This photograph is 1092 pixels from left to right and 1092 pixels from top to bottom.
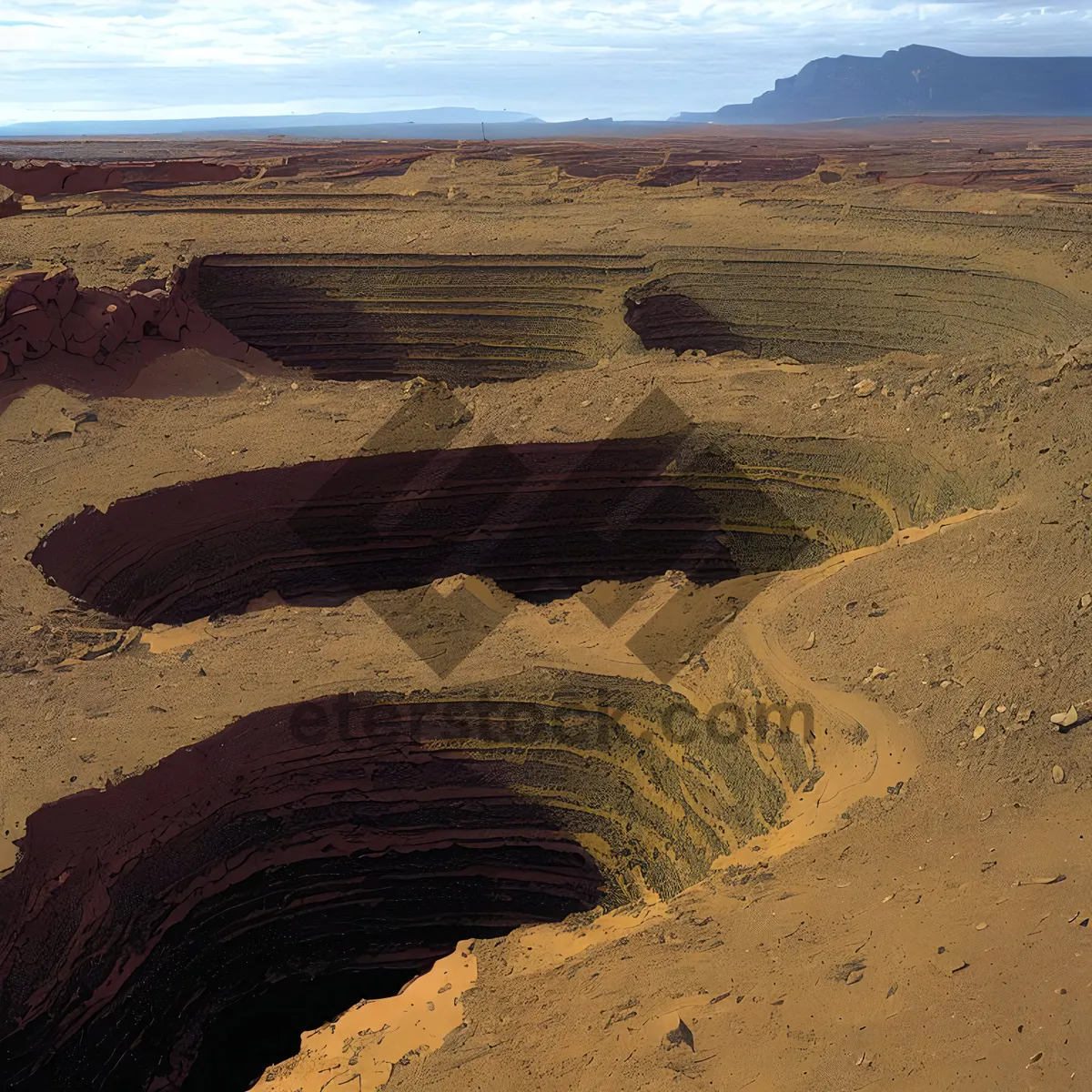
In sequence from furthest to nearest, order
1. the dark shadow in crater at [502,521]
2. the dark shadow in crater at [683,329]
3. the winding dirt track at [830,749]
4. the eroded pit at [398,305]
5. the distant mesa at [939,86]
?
the distant mesa at [939,86] < the dark shadow in crater at [683,329] < the eroded pit at [398,305] < the dark shadow in crater at [502,521] < the winding dirt track at [830,749]

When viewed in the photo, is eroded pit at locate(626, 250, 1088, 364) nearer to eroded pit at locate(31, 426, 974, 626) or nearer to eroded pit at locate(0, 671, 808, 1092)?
eroded pit at locate(31, 426, 974, 626)

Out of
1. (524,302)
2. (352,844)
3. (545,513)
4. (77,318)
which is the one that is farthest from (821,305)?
(352,844)

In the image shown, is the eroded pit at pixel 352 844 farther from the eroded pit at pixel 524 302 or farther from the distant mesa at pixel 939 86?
the distant mesa at pixel 939 86

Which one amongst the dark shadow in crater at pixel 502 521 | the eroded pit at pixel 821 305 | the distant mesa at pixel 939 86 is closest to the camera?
the dark shadow in crater at pixel 502 521

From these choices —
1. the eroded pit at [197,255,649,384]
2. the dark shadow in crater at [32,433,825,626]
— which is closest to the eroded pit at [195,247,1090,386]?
the eroded pit at [197,255,649,384]

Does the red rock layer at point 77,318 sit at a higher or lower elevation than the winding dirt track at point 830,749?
higher

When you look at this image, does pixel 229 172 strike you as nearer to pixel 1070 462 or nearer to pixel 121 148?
pixel 1070 462

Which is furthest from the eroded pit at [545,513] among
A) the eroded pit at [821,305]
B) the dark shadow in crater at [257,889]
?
the eroded pit at [821,305]
